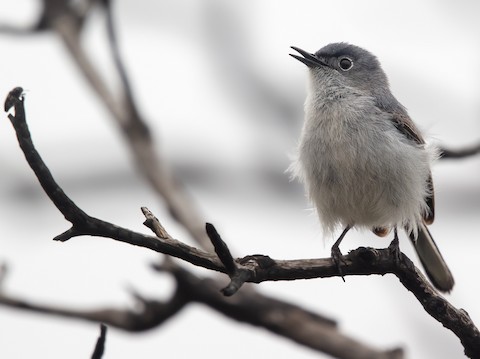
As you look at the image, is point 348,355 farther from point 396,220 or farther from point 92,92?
point 92,92

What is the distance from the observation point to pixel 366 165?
409cm

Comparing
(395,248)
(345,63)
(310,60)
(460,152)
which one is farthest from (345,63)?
(395,248)

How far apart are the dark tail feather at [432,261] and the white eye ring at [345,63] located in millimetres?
1201

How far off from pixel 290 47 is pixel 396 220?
55.7 inches

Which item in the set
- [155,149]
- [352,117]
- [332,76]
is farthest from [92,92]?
[352,117]

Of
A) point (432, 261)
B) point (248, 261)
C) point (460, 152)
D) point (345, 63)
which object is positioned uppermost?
point (345, 63)

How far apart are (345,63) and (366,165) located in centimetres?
121

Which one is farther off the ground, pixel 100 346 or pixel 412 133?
pixel 412 133

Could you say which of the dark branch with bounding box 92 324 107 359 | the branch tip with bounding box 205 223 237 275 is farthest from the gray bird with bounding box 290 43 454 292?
the dark branch with bounding box 92 324 107 359

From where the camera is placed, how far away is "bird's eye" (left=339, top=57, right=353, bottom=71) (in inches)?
198

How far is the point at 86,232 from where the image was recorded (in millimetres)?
2363

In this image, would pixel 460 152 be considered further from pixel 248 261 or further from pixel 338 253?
pixel 248 261

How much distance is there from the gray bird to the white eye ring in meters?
0.17

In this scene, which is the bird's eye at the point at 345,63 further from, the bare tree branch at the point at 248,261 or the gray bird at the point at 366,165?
the bare tree branch at the point at 248,261
